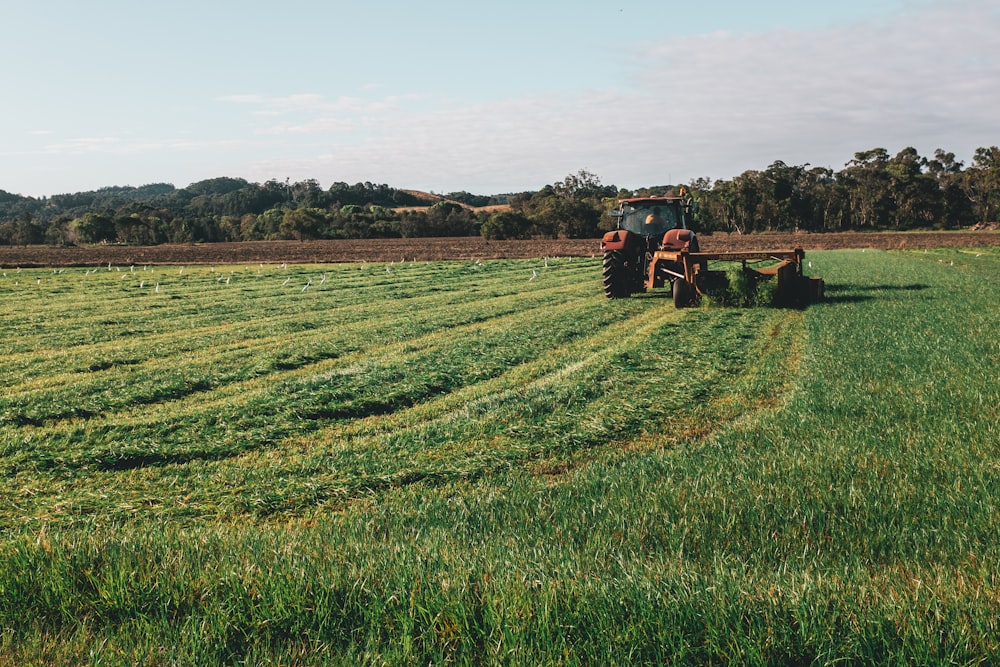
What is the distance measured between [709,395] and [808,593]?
652 centimetres

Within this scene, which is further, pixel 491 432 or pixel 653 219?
pixel 653 219

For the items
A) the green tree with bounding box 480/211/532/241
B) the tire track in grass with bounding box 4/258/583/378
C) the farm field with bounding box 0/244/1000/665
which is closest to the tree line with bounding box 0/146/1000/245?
the green tree with bounding box 480/211/532/241

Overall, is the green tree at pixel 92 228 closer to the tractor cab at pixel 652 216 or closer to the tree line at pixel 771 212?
the tree line at pixel 771 212

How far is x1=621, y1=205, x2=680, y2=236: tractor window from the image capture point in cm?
2283

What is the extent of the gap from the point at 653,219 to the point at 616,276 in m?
2.24

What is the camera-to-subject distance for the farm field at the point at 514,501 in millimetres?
3545

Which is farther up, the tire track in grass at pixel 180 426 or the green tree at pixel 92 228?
the green tree at pixel 92 228

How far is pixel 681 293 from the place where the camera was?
65.4 ft

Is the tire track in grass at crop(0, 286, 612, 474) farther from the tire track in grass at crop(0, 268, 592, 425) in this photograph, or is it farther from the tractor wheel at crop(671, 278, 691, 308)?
the tractor wheel at crop(671, 278, 691, 308)

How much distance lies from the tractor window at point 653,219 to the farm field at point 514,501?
8.29 m

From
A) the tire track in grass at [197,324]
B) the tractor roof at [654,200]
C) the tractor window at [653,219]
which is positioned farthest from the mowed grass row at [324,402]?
the tractor roof at [654,200]

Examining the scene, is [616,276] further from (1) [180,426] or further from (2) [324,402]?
(1) [180,426]

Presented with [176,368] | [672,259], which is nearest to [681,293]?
[672,259]

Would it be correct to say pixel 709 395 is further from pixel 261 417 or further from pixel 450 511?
pixel 261 417
